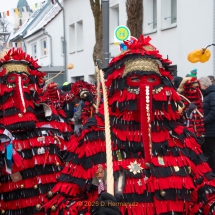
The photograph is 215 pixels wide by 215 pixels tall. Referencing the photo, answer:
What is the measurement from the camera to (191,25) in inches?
402

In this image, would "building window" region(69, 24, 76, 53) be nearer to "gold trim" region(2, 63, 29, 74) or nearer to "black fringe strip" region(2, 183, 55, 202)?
"gold trim" region(2, 63, 29, 74)

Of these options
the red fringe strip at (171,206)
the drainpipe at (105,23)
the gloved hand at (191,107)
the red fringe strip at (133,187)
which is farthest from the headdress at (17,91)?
the gloved hand at (191,107)

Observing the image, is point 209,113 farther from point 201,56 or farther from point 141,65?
point 141,65

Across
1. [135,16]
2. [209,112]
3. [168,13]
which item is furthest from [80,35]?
[209,112]

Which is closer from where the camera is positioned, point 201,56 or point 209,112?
point 209,112

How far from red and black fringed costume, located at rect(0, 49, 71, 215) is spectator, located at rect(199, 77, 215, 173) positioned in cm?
281

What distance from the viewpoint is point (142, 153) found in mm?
2816

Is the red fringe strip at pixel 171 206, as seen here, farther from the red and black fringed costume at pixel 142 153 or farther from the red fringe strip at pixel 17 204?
the red fringe strip at pixel 17 204

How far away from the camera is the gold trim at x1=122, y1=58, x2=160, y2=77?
2805mm

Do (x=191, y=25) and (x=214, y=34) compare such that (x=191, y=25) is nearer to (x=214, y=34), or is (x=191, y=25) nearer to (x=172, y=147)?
(x=214, y=34)

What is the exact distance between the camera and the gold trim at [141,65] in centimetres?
280

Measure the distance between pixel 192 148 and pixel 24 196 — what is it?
75.2 inches

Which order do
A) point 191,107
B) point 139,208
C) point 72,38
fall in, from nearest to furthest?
point 139,208, point 191,107, point 72,38

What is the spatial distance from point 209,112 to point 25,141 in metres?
Answer: 3.28
